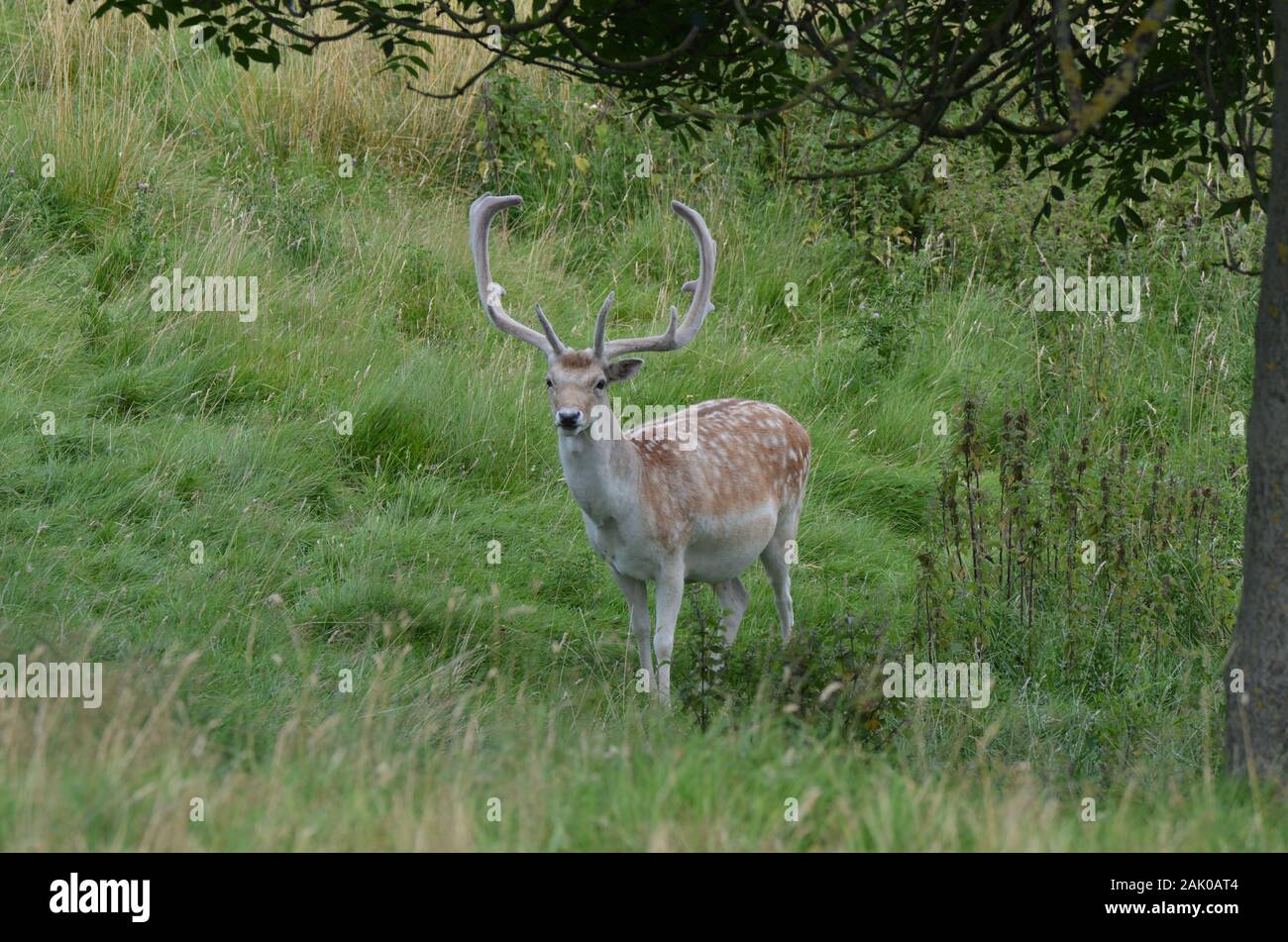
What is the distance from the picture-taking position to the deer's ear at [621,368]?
654cm

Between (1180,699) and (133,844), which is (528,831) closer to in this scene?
(133,844)

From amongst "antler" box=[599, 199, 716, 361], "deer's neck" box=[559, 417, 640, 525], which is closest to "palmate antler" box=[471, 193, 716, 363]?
"antler" box=[599, 199, 716, 361]

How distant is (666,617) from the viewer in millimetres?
6863

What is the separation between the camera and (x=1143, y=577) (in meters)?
7.44

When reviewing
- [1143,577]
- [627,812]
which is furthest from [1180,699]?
[627,812]

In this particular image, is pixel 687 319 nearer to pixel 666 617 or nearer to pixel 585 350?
pixel 585 350

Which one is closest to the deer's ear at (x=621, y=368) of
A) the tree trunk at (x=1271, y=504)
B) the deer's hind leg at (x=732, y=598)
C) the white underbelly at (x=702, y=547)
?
the white underbelly at (x=702, y=547)

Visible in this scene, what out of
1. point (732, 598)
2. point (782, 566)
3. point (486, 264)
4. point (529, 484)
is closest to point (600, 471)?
point (486, 264)

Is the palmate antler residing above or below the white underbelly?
above

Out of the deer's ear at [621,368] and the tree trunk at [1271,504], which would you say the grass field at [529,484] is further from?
the deer's ear at [621,368]

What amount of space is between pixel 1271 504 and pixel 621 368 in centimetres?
274

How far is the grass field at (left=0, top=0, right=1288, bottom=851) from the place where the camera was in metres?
3.97

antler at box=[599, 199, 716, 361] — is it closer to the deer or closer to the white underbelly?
the deer

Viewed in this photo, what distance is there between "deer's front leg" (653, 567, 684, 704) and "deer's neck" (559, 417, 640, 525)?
40 centimetres
